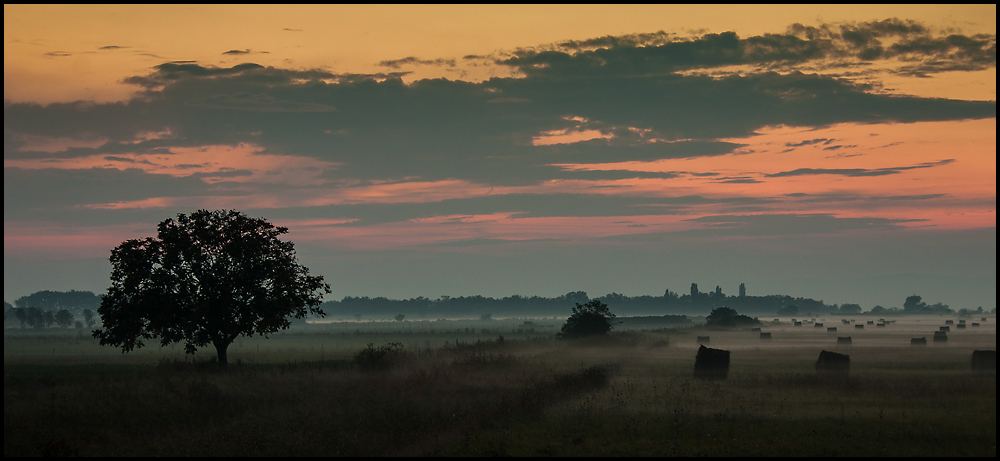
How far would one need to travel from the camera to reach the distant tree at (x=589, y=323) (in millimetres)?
64500

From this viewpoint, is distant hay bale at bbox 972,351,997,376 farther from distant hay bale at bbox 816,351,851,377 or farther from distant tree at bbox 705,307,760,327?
distant tree at bbox 705,307,760,327

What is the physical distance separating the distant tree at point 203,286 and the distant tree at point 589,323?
31498mm

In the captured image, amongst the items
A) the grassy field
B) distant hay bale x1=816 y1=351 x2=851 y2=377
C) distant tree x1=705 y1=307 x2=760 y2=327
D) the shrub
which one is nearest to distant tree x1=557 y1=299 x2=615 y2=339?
the grassy field

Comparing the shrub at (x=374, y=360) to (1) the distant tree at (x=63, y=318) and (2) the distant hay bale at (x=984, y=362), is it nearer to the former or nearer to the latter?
(2) the distant hay bale at (x=984, y=362)

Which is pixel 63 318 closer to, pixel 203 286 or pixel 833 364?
pixel 203 286

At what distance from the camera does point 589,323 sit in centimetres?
6481

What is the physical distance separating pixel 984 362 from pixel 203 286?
40.3 metres

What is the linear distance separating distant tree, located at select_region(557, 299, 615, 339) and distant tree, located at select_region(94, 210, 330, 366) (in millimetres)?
31498

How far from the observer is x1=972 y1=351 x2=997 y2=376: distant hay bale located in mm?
34309

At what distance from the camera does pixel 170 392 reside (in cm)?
2770

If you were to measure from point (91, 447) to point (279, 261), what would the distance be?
60.4 ft

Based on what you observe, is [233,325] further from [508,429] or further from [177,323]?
[508,429]

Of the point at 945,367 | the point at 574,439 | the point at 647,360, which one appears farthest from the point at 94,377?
the point at 945,367

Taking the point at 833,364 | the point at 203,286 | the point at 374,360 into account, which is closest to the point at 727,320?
the point at 833,364
